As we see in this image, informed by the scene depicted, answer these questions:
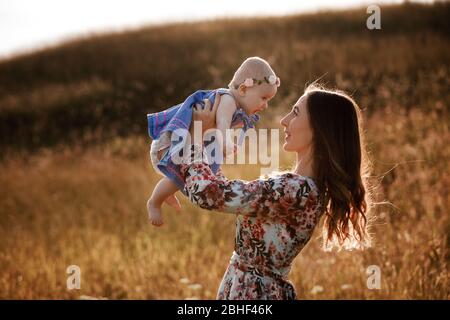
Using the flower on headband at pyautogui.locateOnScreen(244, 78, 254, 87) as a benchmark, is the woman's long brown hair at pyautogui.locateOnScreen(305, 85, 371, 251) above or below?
below

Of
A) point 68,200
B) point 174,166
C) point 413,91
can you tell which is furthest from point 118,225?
point 413,91

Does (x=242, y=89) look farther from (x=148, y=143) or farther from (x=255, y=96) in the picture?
(x=148, y=143)

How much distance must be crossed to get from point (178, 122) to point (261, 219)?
62cm

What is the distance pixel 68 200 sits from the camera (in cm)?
806

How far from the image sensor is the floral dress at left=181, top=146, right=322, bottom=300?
2.22 meters

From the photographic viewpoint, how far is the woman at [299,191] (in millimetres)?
2287

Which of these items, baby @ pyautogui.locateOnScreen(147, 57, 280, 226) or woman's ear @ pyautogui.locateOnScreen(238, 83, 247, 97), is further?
woman's ear @ pyautogui.locateOnScreen(238, 83, 247, 97)

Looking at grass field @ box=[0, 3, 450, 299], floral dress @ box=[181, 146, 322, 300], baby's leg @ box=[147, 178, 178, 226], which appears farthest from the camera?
grass field @ box=[0, 3, 450, 299]

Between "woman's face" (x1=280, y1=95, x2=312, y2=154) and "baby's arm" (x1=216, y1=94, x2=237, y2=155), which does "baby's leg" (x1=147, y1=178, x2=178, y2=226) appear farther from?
"woman's face" (x1=280, y1=95, x2=312, y2=154)

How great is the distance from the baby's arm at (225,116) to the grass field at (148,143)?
6.53 ft

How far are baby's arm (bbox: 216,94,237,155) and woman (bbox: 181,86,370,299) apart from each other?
0.04 meters

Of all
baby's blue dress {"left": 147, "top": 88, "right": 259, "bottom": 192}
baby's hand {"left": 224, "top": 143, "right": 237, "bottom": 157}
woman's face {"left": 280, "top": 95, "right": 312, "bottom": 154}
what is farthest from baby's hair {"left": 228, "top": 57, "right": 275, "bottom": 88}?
baby's hand {"left": 224, "top": 143, "right": 237, "bottom": 157}

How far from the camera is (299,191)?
2289 millimetres
